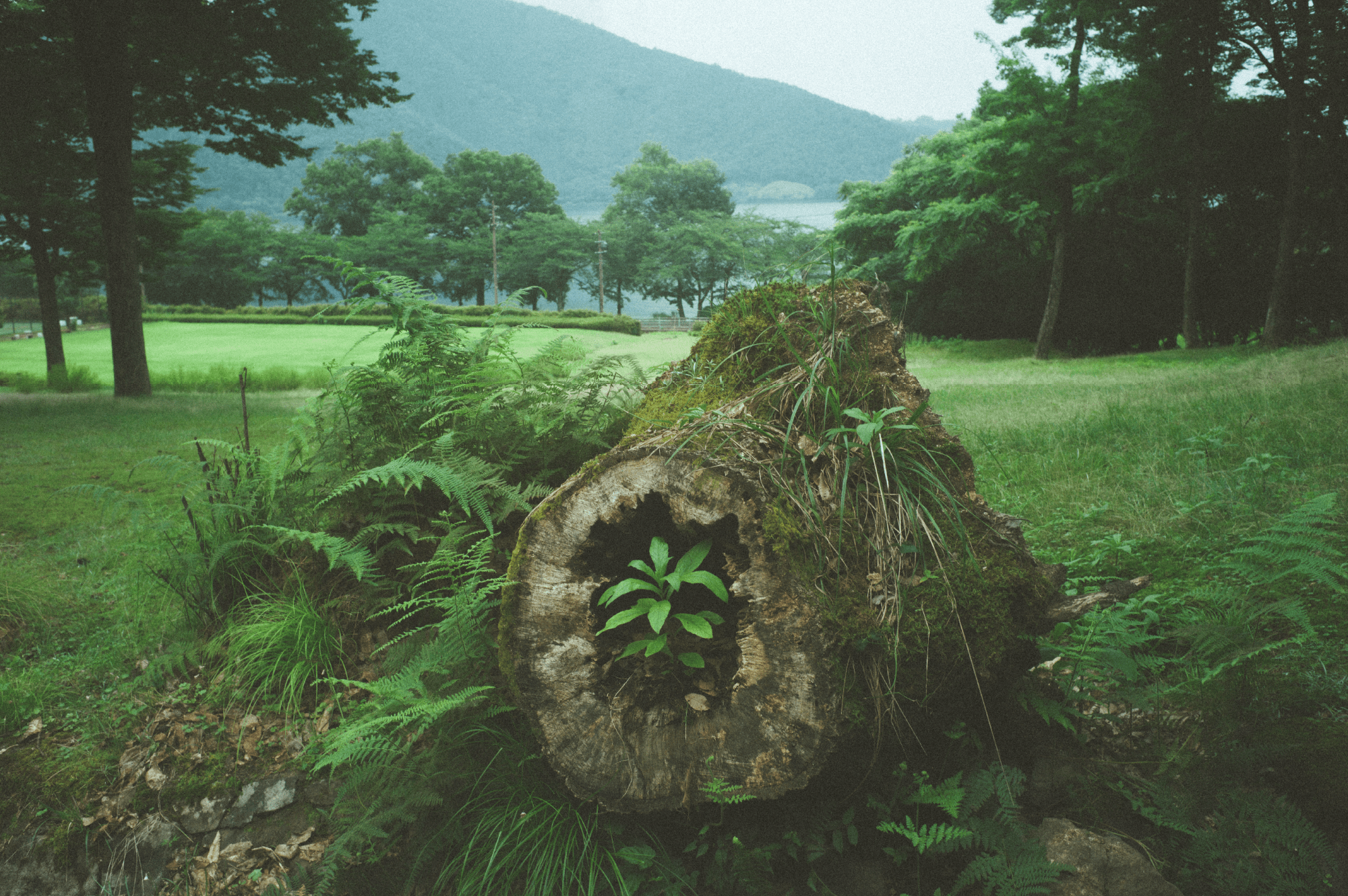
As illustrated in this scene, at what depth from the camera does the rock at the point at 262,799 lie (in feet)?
8.25

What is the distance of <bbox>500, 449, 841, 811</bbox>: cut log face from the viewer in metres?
1.89

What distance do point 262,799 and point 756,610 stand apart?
7.00 ft

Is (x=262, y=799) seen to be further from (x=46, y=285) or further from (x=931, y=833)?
(x=46, y=285)

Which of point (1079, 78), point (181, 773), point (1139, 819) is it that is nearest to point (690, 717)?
point (1139, 819)

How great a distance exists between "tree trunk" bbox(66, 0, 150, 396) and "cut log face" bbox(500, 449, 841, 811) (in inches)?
522

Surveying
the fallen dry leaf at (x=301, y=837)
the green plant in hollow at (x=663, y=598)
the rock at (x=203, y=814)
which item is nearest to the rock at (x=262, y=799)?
the rock at (x=203, y=814)

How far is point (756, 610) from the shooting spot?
6.48ft

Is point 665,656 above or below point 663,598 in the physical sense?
below

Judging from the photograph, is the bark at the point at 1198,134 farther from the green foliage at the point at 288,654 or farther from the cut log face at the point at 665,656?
the green foliage at the point at 288,654

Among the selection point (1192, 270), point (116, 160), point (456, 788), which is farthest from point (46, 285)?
point (1192, 270)

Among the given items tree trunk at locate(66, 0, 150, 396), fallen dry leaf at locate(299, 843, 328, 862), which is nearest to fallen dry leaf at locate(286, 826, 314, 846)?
fallen dry leaf at locate(299, 843, 328, 862)

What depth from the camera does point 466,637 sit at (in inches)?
92.5

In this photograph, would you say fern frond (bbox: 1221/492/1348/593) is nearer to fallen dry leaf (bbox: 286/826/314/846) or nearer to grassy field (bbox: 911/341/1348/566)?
grassy field (bbox: 911/341/1348/566)

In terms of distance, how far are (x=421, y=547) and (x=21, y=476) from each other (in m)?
6.01
